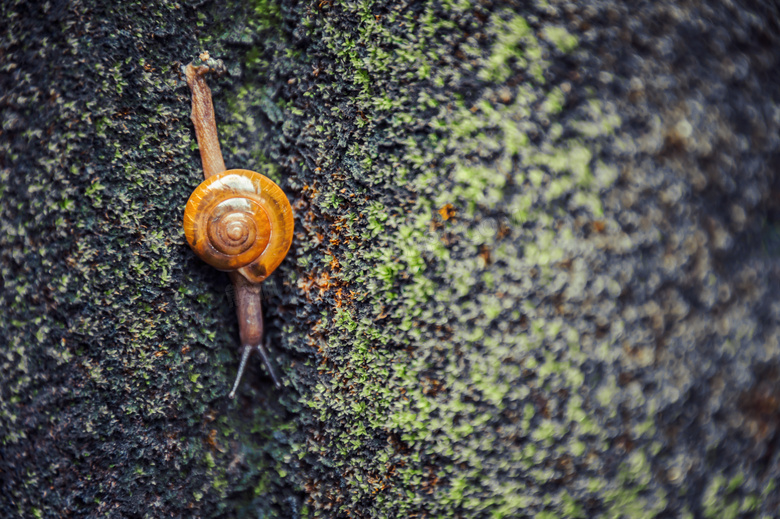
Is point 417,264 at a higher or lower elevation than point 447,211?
lower

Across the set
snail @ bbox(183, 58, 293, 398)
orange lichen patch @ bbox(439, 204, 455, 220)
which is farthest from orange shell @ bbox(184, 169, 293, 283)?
orange lichen patch @ bbox(439, 204, 455, 220)

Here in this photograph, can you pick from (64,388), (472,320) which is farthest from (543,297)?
(64,388)

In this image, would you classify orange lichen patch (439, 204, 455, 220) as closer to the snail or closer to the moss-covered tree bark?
the moss-covered tree bark

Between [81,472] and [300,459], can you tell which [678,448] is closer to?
[300,459]

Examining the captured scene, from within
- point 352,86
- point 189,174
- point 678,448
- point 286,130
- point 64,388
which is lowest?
point 64,388

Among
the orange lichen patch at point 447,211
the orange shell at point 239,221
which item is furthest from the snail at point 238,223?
the orange lichen patch at point 447,211

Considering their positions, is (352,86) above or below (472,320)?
above

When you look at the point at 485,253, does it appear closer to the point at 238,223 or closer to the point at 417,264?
the point at 417,264

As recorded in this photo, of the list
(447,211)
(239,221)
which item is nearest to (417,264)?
(447,211)
